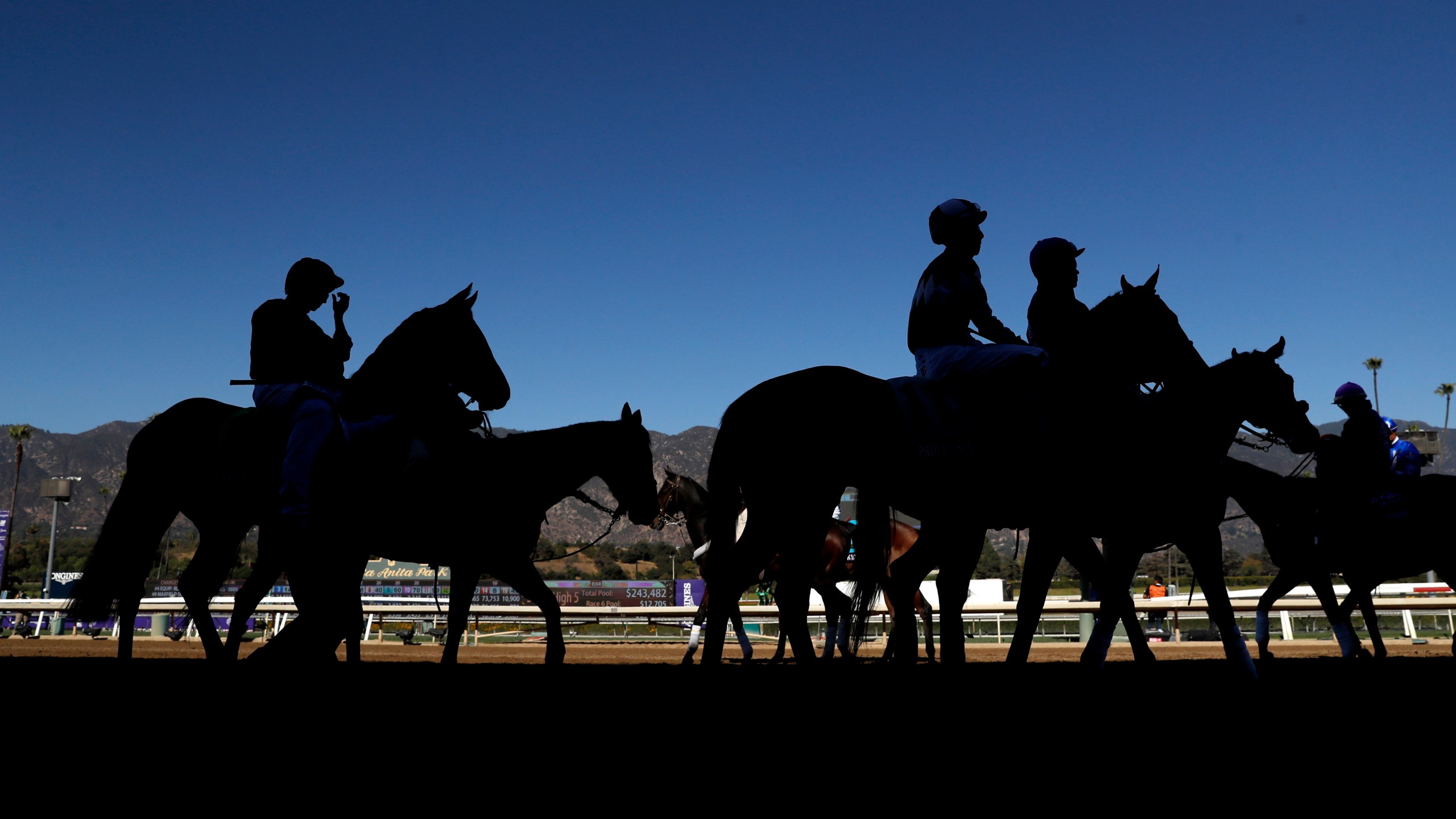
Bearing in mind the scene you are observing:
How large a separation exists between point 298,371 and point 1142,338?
18.4 ft

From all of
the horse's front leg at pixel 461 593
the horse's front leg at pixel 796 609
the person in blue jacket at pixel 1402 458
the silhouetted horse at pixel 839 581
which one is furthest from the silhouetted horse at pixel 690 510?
the person in blue jacket at pixel 1402 458

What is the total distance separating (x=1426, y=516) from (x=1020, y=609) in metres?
6.94

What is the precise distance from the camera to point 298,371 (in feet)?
18.0

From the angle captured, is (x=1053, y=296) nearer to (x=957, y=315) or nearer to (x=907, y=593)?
(x=957, y=315)

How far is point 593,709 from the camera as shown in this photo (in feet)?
12.7

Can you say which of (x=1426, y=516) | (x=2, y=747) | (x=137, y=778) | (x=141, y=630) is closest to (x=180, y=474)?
(x=2, y=747)

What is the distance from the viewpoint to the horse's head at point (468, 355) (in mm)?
6742

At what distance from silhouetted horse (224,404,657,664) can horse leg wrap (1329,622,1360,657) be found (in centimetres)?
862

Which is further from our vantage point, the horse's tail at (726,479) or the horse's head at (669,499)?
the horse's head at (669,499)

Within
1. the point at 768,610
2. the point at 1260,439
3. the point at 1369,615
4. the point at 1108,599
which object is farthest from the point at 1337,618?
the point at 768,610

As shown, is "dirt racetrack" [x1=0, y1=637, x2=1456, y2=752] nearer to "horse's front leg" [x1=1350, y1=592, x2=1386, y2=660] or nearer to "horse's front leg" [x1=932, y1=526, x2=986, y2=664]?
"horse's front leg" [x1=932, y1=526, x2=986, y2=664]

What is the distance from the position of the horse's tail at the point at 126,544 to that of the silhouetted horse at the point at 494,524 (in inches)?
19.5

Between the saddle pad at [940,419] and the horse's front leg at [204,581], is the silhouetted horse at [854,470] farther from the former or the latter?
the horse's front leg at [204,581]

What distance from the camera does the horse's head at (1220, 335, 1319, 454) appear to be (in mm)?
6832
